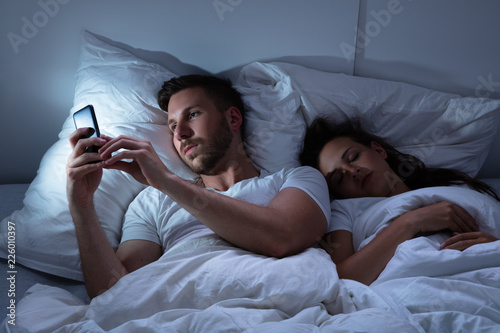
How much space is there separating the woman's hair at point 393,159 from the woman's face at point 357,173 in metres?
0.06

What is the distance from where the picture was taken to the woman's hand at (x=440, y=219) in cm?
114

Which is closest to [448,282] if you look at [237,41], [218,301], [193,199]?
[218,301]

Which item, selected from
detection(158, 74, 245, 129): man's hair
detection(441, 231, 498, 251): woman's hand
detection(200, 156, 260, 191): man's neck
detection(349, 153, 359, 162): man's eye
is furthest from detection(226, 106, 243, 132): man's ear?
detection(441, 231, 498, 251): woman's hand

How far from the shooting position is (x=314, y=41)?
67.1 inches

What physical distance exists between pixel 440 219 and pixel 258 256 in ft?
1.59

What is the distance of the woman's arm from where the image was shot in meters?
1.10

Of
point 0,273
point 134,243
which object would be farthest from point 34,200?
point 134,243

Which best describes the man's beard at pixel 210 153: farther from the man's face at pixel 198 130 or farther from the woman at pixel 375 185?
the woman at pixel 375 185

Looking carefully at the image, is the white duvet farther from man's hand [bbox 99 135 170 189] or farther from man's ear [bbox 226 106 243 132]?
man's ear [bbox 226 106 243 132]

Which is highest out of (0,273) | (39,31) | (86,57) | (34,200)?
(39,31)

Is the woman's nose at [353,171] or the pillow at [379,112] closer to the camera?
the woman's nose at [353,171]

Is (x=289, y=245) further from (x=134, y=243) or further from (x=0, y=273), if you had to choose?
(x=0, y=273)

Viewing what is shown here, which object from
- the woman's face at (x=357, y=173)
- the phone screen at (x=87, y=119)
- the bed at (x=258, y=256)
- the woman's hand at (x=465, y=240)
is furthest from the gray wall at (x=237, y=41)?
the woman's hand at (x=465, y=240)

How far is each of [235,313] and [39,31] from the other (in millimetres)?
1337
